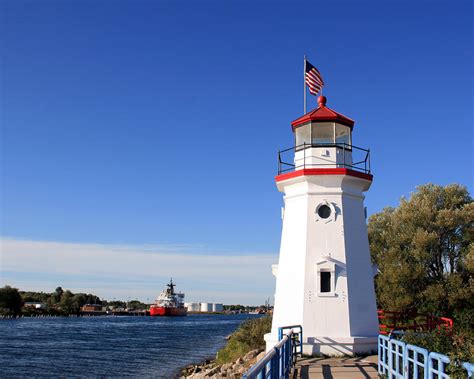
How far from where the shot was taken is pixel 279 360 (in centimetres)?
808

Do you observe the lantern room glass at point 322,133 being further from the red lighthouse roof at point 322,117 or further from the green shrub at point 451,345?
the green shrub at point 451,345

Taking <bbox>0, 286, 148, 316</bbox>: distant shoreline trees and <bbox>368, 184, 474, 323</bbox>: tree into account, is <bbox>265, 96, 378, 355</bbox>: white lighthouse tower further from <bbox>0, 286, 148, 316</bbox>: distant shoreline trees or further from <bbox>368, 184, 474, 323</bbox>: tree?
<bbox>0, 286, 148, 316</bbox>: distant shoreline trees

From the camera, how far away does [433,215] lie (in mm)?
24016

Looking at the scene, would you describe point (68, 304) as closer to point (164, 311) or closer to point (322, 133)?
point (164, 311)

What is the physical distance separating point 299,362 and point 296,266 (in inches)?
112

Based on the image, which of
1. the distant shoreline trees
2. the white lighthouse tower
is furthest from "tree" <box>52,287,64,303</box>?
the white lighthouse tower

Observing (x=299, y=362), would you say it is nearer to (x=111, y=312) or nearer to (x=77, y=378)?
(x=77, y=378)

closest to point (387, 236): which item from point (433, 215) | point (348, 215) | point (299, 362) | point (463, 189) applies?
point (433, 215)

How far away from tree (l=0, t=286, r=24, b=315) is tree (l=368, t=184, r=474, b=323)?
327 feet

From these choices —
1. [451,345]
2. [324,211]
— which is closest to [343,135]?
[324,211]

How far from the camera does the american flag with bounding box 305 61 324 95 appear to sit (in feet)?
53.2

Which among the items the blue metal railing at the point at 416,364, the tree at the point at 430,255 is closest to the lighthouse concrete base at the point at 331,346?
the blue metal railing at the point at 416,364

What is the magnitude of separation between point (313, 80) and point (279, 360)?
34.2 feet

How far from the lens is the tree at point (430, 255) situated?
72.7 ft
